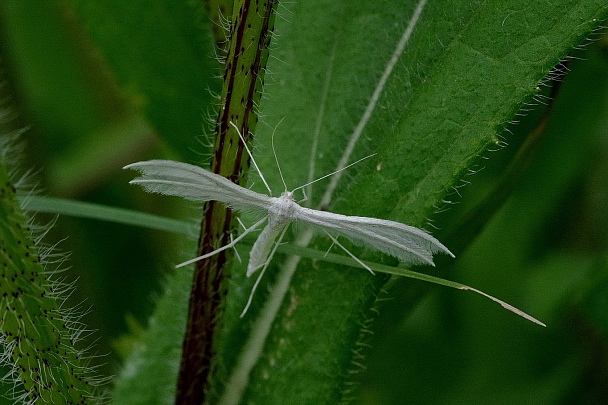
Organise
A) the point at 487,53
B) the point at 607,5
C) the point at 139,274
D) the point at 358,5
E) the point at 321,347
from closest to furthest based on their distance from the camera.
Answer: the point at 607,5
the point at 487,53
the point at 321,347
the point at 358,5
the point at 139,274

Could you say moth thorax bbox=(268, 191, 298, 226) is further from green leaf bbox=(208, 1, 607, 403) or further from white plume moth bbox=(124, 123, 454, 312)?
green leaf bbox=(208, 1, 607, 403)

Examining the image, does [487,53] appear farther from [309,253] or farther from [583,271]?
[583,271]

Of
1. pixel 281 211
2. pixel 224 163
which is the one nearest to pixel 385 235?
pixel 281 211

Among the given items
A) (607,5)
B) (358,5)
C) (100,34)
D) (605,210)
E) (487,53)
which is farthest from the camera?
(605,210)

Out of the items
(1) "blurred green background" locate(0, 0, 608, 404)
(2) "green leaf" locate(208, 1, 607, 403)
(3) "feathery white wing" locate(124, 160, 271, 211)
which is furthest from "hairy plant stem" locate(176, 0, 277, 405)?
(1) "blurred green background" locate(0, 0, 608, 404)

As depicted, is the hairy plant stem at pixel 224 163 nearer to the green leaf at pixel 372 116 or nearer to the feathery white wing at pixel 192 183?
the feathery white wing at pixel 192 183

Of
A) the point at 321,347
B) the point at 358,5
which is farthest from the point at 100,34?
the point at 321,347

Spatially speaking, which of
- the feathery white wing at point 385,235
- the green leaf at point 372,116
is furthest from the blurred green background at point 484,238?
the feathery white wing at point 385,235

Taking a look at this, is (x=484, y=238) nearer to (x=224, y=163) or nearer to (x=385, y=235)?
(x=385, y=235)
